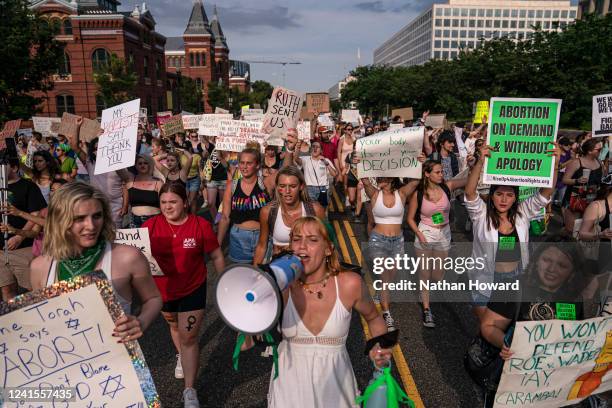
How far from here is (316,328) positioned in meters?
2.48

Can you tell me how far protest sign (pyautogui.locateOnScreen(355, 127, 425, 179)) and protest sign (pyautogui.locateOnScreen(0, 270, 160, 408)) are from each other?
12.7 ft

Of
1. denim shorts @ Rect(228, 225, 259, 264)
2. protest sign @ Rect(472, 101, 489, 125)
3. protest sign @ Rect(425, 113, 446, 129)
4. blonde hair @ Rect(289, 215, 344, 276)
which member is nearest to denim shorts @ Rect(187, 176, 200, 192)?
denim shorts @ Rect(228, 225, 259, 264)

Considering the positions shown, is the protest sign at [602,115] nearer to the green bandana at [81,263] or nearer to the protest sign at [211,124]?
the protest sign at [211,124]

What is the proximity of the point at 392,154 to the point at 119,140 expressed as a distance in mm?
3279

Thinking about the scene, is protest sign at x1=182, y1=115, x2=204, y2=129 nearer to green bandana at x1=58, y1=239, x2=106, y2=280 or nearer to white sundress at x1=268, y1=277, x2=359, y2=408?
green bandana at x1=58, y1=239, x2=106, y2=280

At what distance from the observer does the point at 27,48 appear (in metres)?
19.9

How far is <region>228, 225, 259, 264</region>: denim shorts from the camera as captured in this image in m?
4.95

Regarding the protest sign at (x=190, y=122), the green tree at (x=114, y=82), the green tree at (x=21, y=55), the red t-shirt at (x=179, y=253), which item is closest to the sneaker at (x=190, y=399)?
the red t-shirt at (x=179, y=253)

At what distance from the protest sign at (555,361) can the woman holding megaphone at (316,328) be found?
2.68 feet

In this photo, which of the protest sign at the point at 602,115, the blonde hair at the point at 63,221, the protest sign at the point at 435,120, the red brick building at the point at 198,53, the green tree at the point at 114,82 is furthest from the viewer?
the red brick building at the point at 198,53

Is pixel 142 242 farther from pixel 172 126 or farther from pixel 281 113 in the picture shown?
pixel 172 126

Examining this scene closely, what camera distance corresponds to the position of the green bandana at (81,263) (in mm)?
2344

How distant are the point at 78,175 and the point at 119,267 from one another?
8303mm

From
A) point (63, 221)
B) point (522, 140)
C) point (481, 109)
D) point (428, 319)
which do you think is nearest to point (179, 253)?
point (63, 221)
